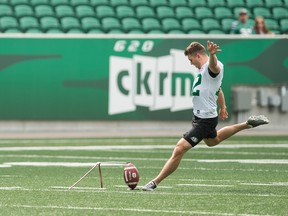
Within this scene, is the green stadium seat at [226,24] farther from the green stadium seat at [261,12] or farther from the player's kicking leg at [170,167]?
the player's kicking leg at [170,167]

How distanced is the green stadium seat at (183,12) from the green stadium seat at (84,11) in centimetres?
215

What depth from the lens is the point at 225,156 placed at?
727 inches

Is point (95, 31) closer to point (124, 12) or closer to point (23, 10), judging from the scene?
point (124, 12)

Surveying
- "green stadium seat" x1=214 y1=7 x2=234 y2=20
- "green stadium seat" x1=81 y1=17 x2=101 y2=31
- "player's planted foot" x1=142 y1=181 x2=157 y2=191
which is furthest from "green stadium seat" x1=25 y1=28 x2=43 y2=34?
"player's planted foot" x1=142 y1=181 x2=157 y2=191

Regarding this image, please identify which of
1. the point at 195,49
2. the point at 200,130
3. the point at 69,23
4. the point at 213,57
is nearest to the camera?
the point at 213,57

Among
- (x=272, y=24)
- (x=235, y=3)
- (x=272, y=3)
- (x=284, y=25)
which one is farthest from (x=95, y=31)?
(x=272, y=3)

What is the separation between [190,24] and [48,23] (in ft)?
11.6

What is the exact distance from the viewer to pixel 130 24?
26.2 meters

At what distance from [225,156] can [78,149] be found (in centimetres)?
294

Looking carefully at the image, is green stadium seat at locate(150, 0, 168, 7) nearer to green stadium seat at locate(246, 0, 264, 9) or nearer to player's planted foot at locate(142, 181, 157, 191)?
green stadium seat at locate(246, 0, 264, 9)

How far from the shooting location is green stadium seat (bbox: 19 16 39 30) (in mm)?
25438

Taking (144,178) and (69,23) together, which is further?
(69,23)

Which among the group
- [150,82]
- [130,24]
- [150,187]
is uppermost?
[130,24]

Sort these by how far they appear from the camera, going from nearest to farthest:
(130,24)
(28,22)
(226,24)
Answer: (28,22) < (130,24) < (226,24)
